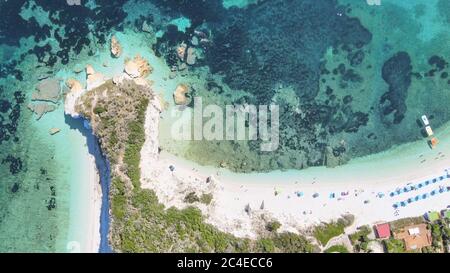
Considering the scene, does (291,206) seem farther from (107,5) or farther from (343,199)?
(107,5)

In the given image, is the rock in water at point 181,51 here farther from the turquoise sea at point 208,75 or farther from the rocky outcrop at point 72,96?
the rocky outcrop at point 72,96

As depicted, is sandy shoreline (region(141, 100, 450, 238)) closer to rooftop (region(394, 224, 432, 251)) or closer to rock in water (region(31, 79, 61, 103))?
rooftop (region(394, 224, 432, 251))

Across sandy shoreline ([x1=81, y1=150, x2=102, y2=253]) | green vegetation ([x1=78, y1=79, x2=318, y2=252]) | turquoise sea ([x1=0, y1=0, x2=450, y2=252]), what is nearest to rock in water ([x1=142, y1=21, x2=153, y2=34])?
turquoise sea ([x1=0, y1=0, x2=450, y2=252])

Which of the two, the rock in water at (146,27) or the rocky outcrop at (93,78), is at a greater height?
the rock in water at (146,27)

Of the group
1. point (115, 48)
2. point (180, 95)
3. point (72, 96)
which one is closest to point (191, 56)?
point (180, 95)

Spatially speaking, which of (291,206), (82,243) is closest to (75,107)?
(82,243)

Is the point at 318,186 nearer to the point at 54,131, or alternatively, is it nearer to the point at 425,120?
the point at 425,120
